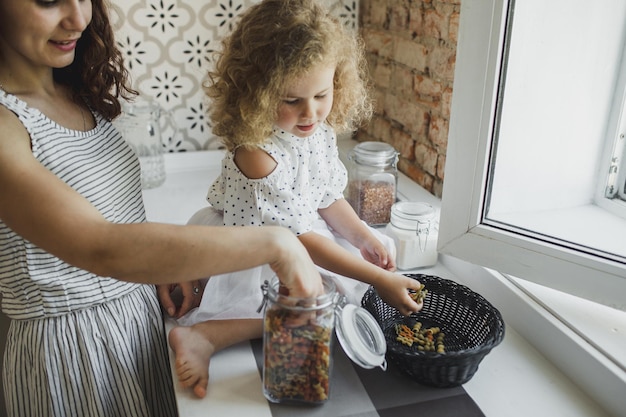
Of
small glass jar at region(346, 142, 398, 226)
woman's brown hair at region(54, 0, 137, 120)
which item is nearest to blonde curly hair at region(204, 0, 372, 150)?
A: woman's brown hair at region(54, 0, 137, 120)

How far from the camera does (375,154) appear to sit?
1326 millimetres

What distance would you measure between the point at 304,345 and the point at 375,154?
0.64 m

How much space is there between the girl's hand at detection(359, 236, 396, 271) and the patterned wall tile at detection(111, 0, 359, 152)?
80 centimetres

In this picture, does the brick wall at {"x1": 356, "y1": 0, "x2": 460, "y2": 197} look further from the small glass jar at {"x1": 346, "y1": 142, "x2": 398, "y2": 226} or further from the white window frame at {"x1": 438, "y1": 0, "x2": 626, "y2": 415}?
the white window frame at {"x1": 438, "y1": 0, "x2": 626, "y2": 415}

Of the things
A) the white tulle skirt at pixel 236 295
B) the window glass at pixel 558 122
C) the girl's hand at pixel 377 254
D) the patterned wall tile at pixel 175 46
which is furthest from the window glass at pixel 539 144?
the patterned wall tile at pixel 175 46

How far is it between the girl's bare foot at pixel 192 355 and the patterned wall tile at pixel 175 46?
912 millimetres

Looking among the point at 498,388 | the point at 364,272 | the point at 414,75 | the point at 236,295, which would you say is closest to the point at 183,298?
the point at 236,295

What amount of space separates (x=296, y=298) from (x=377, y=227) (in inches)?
24.2

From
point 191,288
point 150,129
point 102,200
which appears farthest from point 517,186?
point 150,129

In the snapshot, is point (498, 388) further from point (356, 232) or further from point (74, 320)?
point (74, 320)

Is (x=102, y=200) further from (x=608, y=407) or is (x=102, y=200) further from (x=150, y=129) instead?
(x=608, y=407)

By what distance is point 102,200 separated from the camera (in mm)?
963

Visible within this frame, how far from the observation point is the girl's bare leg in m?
0.86

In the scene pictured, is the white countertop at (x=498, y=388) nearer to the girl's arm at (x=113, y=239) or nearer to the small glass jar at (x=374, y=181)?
the girl's arm at (x=113, y=239)
